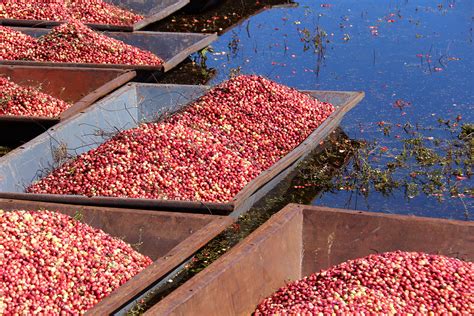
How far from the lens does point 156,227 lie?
534 centimetres

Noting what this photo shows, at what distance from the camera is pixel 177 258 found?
4.79 metres

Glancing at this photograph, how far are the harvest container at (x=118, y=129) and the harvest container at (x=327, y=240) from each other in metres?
0.69

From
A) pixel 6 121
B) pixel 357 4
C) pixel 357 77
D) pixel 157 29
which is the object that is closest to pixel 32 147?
pixel 6 121

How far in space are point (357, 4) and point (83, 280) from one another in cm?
1010

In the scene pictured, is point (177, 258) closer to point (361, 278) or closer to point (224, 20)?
point (361, 278)

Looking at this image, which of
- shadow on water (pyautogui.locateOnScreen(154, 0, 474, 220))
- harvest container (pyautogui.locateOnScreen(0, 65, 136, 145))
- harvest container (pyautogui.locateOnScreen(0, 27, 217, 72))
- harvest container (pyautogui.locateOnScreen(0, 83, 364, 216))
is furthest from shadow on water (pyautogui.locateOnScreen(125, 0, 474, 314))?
harvest container (pyautogui.locateOnScreen(0, 65, 136, 145))

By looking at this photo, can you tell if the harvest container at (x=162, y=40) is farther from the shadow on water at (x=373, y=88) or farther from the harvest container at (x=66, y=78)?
the harvest container at (x=66, y=78)

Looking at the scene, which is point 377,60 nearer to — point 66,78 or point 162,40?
point 162,40

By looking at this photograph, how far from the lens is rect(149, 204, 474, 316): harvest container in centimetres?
474

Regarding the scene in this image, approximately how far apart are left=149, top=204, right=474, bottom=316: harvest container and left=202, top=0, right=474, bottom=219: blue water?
6.93 feet

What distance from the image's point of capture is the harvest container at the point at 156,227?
4.88 meters

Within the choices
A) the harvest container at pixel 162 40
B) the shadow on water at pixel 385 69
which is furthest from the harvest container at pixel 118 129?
the harvest container at pixel 162 40

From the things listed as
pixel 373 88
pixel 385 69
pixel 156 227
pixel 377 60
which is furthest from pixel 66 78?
pixel 377 60

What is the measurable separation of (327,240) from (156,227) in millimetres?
926
